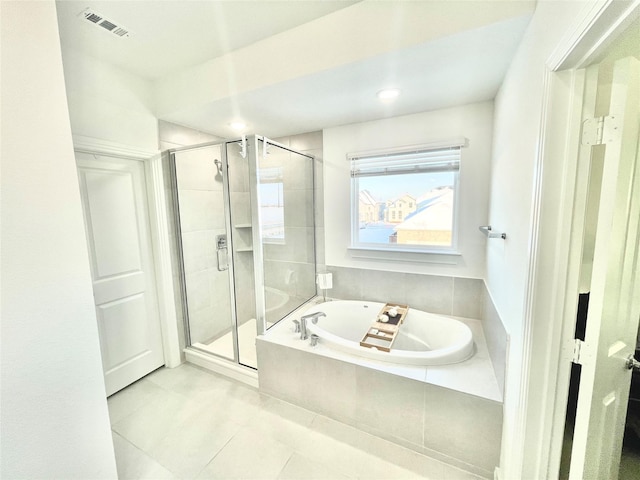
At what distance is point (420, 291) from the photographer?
2420 millimetres

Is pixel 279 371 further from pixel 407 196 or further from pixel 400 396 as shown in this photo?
pixel 407 196

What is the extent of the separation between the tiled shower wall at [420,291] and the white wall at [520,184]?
595 mm

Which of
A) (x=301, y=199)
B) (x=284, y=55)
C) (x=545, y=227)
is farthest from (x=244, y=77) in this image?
(x=545, y=227)

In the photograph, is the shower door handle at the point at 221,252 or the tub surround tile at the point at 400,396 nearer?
the tub surround tile at the point at 400,396

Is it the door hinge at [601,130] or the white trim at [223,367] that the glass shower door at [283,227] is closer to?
the white trim at [223,367]

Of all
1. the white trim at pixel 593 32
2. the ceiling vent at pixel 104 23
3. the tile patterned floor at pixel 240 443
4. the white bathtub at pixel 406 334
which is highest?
the ceiling vent at pixel 104 23

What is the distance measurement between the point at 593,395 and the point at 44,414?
7.01 ft

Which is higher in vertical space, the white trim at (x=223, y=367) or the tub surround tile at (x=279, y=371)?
the tub surround tile at (x=279, y=371)

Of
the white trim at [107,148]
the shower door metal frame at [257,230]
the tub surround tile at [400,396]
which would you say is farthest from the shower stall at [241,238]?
the tub surround tile at [400,396]

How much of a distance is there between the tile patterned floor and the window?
157 centimetres

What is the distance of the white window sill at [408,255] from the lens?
89.7 inches

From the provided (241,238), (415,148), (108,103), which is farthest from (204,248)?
(415,148)

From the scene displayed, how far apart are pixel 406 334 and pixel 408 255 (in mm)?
726

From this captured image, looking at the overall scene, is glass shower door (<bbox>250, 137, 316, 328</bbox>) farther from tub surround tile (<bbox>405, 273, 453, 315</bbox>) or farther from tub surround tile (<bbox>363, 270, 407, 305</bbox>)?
tub surround tile (<bbox>405, 273, 453, 315</bbox>)
